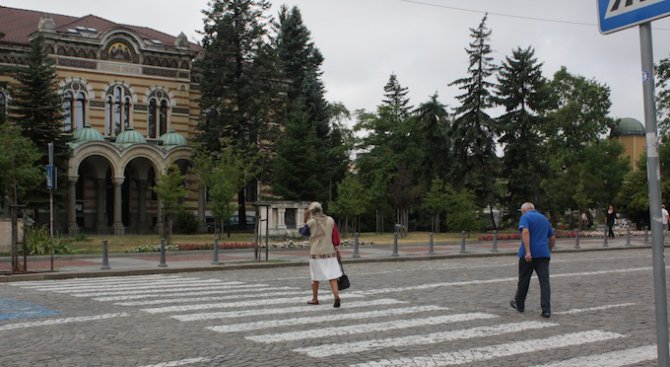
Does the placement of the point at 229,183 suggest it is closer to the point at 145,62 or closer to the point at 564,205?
the point at 145,62

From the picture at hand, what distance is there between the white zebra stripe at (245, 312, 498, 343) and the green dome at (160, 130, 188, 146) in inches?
1470

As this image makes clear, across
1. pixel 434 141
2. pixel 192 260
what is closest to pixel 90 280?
pixel 192 260

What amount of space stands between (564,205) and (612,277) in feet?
116

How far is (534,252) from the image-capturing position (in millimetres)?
11203

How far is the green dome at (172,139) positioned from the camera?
46047 mm

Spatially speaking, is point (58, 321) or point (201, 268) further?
point (201, 268)

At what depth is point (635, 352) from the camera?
27.1 ft

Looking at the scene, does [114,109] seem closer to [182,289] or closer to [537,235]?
[182,289]

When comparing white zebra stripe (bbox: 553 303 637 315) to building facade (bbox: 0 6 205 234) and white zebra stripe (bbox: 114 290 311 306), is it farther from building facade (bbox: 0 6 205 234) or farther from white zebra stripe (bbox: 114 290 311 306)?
building facade (bbox: 0 6 205 234)

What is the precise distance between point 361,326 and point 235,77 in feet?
127

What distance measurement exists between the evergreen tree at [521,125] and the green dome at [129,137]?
24009 millimetres

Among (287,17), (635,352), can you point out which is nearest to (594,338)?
(635,352)

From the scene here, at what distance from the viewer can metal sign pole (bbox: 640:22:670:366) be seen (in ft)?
14.3

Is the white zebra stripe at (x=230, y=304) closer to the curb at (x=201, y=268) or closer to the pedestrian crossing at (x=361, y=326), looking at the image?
the pedestrian crossing at (x=361, y=326)
